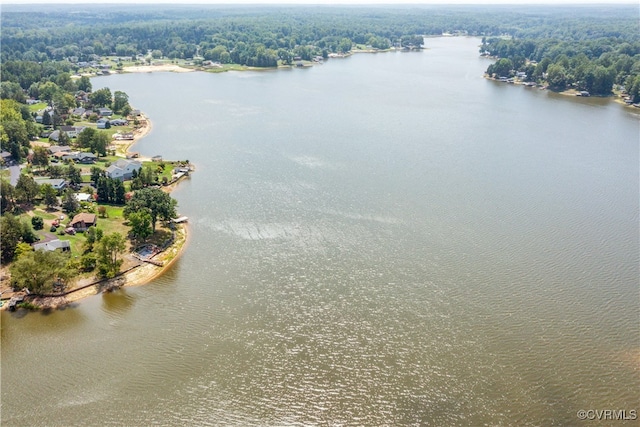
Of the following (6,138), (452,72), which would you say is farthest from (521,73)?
(6,138)

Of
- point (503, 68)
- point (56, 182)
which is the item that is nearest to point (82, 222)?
point (56, 182)

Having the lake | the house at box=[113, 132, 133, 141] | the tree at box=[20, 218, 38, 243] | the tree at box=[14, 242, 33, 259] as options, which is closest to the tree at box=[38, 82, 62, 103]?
the house at box=[113, 132, 133, 141]

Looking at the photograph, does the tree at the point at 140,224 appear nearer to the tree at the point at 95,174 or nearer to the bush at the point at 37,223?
the bush at the point at 37,223

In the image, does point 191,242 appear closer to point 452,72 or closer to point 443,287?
point 443,287

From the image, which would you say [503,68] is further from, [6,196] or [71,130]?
[6,196]

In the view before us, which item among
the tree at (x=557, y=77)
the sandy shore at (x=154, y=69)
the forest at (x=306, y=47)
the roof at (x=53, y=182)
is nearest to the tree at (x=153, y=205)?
the roof at (x=53, y=182)
